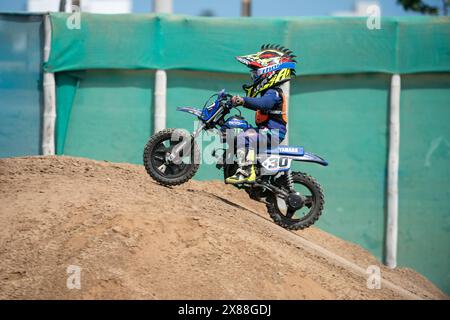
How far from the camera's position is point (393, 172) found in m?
12.3

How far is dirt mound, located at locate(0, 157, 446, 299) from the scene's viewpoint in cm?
755

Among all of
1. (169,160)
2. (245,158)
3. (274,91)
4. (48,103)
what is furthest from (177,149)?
(48,103)

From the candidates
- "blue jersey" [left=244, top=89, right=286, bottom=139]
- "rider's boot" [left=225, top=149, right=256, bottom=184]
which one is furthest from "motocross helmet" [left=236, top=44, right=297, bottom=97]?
"rider's boot" [left=225, top=149, right=256, bottom=184]

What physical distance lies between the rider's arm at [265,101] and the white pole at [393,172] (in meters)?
2.98

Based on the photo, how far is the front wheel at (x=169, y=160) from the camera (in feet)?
32.6

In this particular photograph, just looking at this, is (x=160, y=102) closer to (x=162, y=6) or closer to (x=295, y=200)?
(x=295, y=200)

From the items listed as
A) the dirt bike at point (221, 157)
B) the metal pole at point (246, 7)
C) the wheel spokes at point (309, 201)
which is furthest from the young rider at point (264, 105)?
the metal pole at point (246, 7)

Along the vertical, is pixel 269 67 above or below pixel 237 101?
above

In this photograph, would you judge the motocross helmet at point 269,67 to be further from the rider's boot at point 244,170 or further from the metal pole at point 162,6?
the metal pole at point 162,6

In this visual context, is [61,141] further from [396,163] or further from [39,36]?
[396,163]

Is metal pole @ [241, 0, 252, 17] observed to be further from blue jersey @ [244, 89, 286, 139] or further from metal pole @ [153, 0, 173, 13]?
blue jersey @ [244, 89, 286, 139]

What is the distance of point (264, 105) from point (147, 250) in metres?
2.83

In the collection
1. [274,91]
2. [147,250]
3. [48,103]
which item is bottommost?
[147,250]

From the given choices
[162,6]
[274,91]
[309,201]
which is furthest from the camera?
[162,6]
